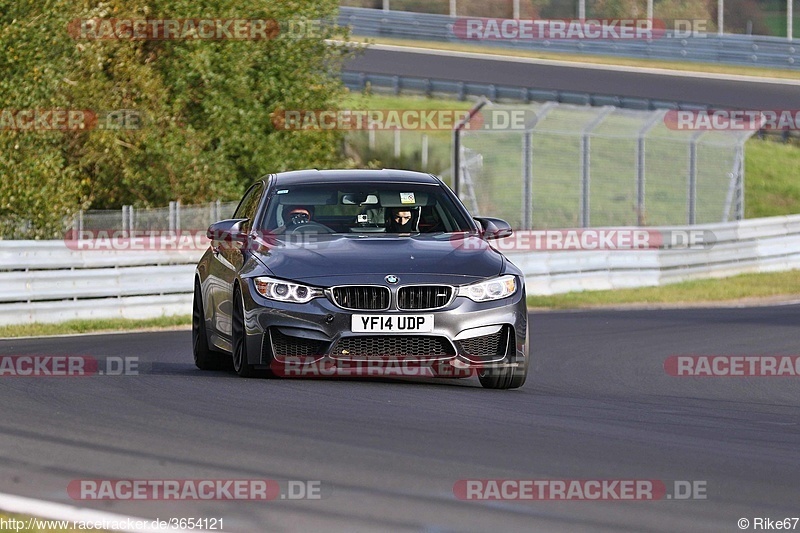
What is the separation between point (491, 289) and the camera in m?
10.1

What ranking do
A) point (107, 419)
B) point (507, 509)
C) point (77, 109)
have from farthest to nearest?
point (77, 109) < point (107, 419) < point (507, 509)

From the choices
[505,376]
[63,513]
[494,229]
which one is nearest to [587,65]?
[494,229]

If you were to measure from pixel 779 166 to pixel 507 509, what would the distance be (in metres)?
38.0

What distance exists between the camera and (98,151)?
28.2 meters

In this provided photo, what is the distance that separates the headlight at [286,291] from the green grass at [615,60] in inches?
1417

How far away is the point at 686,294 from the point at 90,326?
1066 centimetres

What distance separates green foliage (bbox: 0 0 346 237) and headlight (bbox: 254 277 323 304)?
15.4m

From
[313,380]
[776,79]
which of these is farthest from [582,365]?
[776,79]

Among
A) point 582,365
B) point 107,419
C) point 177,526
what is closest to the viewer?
point 177,526

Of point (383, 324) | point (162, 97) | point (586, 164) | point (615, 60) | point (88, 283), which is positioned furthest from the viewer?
point (615, 60)

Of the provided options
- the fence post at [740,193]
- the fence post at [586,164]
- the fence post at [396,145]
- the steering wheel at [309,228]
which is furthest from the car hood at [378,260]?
the fence post at [396,145]

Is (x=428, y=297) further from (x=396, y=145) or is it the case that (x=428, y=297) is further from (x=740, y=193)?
(x=396, y=145)

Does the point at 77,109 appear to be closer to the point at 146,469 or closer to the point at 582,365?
the point at 582,365

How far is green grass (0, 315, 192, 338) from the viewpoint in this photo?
700 inches
